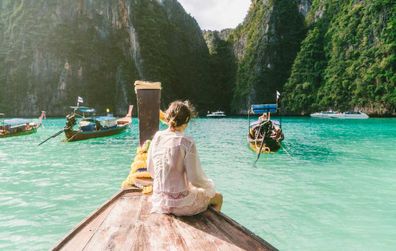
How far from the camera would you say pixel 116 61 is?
9969 centimetres

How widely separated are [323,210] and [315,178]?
4150 mm

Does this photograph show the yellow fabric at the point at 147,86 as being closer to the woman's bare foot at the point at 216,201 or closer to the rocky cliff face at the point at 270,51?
the woman's bare foot at the point at 216,201

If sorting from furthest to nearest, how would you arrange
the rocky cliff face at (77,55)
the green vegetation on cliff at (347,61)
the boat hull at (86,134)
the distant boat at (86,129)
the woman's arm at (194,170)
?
the rocky cliff face at (77,55) → the green vegetation on cliff at (347,61) → the boat hull at (86,134) → the distant boat at (86,129) → the woman's arm at (194,170)

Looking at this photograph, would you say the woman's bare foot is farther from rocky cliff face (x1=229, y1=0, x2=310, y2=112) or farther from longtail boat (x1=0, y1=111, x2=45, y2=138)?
rocky cliff face (x1=229, y1=0, x2=310, y2=112)

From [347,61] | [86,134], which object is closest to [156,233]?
[86,134]

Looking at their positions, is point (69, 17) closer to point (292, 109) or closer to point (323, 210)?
point (292, 109)

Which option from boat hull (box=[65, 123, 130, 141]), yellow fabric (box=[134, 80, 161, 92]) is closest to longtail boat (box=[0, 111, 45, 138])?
boat hull (box=[65, 123, 130, 141])

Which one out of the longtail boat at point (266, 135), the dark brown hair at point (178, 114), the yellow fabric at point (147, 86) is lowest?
the longtail boat at point (266, 135)

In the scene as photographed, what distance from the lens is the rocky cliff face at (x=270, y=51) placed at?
109375 mm

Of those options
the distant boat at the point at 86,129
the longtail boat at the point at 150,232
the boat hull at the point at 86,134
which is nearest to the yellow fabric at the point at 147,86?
the longtail boat at the point at 150,232

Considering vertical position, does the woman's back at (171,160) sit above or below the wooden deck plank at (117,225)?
above

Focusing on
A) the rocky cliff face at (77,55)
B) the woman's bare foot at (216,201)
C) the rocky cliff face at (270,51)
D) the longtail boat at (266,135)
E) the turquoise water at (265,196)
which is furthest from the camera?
the rocky cliff face at (270,51)

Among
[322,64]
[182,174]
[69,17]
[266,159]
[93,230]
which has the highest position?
[69,17]

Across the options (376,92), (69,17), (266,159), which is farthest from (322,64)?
(266,159)
